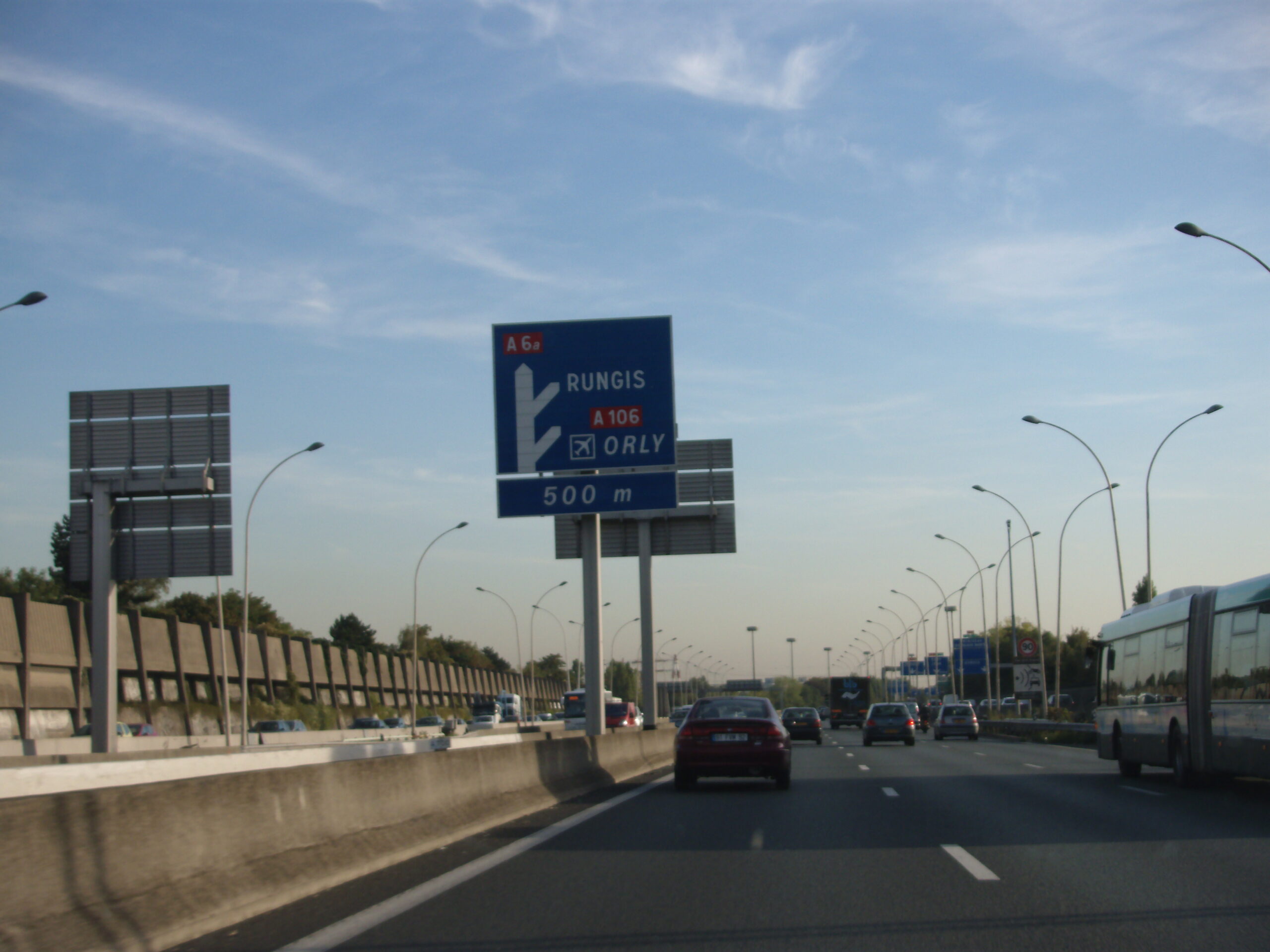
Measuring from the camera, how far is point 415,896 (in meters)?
8.59

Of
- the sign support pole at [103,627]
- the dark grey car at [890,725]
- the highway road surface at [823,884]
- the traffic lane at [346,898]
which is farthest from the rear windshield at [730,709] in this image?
the dark grey car at [890,725]

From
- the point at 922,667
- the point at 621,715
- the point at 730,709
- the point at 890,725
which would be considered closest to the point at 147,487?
the point at 730,709

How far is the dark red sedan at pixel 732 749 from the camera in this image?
19.2 metres

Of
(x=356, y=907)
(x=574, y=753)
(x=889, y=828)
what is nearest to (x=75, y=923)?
(x=356, y=907)

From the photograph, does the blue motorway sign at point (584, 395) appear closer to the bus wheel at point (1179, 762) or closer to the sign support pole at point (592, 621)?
the sign support pole at point (592, 621)

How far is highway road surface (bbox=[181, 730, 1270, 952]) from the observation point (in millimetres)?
7180

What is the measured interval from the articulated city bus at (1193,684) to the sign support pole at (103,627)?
63.7 ft

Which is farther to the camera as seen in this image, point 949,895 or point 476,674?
point 476,674

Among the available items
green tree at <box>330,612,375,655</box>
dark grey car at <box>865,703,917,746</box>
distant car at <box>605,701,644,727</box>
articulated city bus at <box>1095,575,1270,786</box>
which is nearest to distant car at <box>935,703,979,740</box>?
dark grey car at <box>865,703,917,746</box>

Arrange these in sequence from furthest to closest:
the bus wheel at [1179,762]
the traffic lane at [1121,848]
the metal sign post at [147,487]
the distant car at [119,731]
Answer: the distant car at [119,731] → the metal sign post at [147,487] → the bus wheel at [1179,762] → the traffic lane at [1121,848]

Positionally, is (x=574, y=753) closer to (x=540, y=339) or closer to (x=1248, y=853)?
(x=540, y=339)

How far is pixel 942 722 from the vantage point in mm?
52781

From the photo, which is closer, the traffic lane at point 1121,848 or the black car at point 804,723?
the traffic lane at point 1121,848

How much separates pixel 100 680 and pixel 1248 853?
22.8 m
